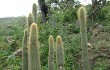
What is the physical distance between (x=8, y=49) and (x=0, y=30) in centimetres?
273

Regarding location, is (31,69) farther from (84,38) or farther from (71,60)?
(71,60)

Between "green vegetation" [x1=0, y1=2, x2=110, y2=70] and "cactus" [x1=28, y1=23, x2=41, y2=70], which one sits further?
"green vegetation" [x1=0, y1=2, x2=110, y2=70]

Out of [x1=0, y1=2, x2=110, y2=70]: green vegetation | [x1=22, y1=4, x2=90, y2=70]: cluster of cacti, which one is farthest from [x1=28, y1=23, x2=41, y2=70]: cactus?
[x1=0, y1=2, x2=110, y2=70]: green vegetation

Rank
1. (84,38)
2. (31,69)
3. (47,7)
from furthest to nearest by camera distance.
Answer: (47,7) < (84,38) < (31,69)

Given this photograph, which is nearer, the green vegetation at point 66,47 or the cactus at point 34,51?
the cactus at point 34,51

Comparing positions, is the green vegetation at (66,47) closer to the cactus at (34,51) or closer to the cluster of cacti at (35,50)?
the cluster of cacti at (35,50)

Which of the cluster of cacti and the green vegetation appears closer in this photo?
the cluster of cacti

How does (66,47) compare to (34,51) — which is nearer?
(34,51)

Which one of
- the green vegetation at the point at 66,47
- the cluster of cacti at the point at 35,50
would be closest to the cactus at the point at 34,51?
the cluster of cacti at the point at 35,50

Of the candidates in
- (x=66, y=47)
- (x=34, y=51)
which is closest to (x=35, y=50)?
(x=34, y=51)

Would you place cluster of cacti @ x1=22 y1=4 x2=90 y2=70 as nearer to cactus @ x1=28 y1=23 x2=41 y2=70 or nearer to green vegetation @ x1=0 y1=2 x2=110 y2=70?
cactus @ x1=28 y1=23 x2=41 y2=70

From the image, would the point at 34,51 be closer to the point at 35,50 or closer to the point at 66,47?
the point at 35,50

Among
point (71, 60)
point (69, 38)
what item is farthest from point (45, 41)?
point (71, 60)

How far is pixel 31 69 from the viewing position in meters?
5.02
